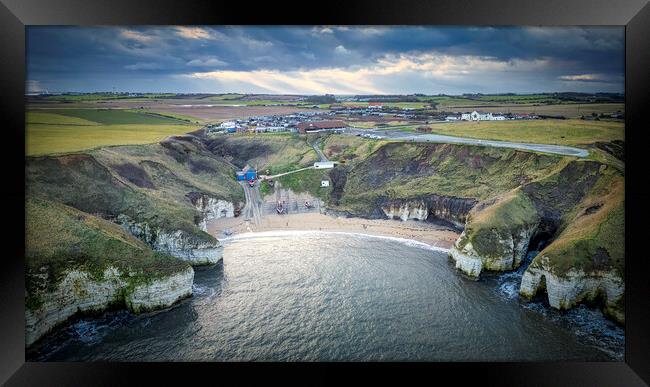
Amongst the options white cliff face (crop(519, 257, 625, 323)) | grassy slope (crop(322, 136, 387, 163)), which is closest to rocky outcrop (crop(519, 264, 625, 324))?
white cliff face (crop(519, 257, 625, 323))

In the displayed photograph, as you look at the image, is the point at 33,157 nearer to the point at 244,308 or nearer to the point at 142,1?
the point at 142,1

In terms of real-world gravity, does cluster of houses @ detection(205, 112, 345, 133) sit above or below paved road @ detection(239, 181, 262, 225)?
above

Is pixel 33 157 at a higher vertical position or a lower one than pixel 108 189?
higher

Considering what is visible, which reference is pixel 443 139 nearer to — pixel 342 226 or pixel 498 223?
pixel 498 223

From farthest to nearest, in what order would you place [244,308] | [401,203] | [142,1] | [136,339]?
[401,203] < [244,308] < [136,339] < [142,1]

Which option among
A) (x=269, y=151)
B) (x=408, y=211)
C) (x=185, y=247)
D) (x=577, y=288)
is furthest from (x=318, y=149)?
(x=577, y=288)

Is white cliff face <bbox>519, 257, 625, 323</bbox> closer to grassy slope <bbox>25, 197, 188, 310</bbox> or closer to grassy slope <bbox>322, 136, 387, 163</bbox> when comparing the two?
grassy slope <bbox>322, 136, 387, 163</bbox>

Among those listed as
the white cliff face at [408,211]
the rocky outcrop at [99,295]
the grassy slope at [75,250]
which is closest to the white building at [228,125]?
the grassy slope at [75,250]

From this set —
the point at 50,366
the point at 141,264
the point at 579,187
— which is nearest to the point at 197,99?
the point at 141,264
